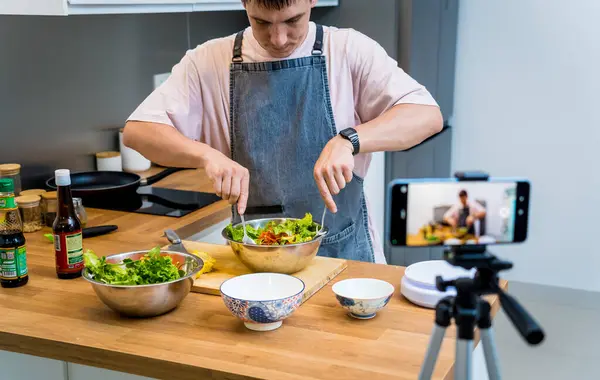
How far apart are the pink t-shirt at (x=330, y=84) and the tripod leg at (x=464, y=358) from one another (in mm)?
1070

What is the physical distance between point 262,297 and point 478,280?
678 mm

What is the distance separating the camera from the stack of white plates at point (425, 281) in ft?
4.97

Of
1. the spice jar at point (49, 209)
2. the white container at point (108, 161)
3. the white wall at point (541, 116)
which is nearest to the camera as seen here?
the spice jar at point (49, 209)

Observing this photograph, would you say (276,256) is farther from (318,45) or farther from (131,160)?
(131,160)

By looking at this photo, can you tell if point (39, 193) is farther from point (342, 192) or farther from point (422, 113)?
point (422, 113)

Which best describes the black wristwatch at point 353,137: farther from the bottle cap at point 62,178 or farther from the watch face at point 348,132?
the bottle cap at point 62,178

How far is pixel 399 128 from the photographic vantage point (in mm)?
1818

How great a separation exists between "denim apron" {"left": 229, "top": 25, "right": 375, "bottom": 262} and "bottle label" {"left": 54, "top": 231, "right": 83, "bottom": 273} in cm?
51

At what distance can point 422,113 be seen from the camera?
186 centimetres

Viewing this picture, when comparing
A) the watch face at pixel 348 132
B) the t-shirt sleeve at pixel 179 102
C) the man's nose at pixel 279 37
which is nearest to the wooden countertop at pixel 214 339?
the watch face at pixel 348 132

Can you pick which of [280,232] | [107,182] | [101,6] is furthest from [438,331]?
[107,182]

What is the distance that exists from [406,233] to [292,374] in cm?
41

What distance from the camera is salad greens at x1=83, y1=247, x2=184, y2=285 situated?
4.89 feet

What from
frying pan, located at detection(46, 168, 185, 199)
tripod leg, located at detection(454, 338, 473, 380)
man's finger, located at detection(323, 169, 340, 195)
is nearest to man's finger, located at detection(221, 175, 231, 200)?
man's finger, located at detection(323, 169, 340, 195)
